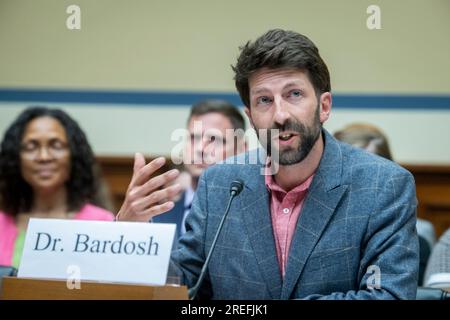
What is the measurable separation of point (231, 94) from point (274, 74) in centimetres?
255

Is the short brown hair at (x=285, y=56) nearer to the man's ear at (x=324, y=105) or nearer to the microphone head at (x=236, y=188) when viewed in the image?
the man's ear at (x=324, y=105)

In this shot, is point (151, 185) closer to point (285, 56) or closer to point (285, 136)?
point (285, 136)

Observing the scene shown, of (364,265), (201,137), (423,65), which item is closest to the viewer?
(364,265)

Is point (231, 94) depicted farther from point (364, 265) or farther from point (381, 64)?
point (364, 265)

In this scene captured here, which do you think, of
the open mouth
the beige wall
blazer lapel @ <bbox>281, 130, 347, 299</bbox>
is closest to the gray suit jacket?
blazer lapel @ <bbox>281, 130, 347, 299</bbox>

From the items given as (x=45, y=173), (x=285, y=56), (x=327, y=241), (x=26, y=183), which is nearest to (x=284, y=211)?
(x=327, y=241)

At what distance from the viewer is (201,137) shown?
3.57 m

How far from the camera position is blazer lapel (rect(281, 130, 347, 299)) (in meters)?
2.10

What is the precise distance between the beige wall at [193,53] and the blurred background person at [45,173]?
148cm

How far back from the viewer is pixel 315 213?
7.08 ft

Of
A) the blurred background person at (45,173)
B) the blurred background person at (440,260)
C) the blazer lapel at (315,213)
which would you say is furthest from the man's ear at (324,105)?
the blurred background person at (45,173)

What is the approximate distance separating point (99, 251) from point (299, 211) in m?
0.61

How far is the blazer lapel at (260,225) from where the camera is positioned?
7.01 ft
